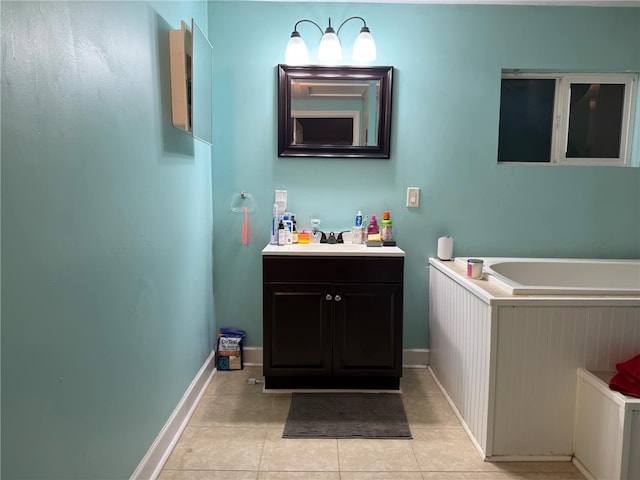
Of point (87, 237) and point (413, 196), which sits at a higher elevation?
point (413, 196)

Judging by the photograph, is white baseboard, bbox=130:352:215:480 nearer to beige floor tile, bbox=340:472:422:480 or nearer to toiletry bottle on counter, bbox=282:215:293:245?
beige floor tile, bbox=340:472:422:480

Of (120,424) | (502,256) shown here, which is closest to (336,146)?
(502,256)

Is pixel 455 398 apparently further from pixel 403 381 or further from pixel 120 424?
pixel 120 424

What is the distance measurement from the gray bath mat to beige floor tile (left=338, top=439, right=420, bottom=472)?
5cm

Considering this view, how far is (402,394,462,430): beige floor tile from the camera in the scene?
81.7 inches

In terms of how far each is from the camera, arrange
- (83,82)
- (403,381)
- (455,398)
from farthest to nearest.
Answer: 1. (403,381)
2. (455,398)
3. (83,82)

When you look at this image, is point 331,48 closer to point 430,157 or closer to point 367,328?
point 430,157

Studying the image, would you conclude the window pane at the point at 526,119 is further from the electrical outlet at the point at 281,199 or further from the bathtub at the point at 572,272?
the electrical outlet at the point at 281,199

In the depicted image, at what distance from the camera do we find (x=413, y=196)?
2627 mm

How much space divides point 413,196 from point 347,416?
132cm

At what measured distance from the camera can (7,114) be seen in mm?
867

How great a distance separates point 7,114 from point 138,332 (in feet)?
2.87

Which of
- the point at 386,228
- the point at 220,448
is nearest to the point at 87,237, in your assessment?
the point at 220,448

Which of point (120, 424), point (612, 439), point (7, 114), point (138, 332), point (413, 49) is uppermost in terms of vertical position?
point (413, 49)
